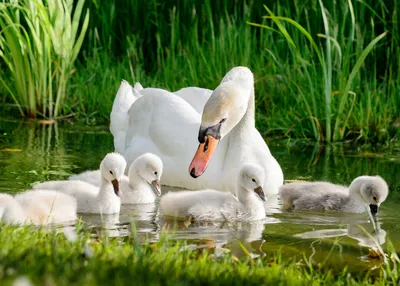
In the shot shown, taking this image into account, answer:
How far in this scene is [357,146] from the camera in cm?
999

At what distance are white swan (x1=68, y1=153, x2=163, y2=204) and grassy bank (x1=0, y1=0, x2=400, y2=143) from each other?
8.96 feet

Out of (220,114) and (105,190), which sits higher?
(220,114)

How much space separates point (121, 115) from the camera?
929 cm

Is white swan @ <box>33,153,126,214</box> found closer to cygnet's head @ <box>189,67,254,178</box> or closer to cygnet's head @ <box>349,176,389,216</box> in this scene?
cygnet's head @ <box>189,67,254,178</box>

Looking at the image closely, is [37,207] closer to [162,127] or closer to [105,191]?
[105,191]

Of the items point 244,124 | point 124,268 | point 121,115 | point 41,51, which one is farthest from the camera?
point 41,51

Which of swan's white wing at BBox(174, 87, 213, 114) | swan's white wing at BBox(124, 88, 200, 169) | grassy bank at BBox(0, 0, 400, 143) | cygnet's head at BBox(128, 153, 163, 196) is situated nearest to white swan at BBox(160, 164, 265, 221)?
cygnet's head at BBox(128, 153, 163, 196)

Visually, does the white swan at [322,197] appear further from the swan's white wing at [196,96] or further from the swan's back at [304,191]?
the swan's white wing at [196,96]

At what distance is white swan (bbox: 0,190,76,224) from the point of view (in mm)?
5512

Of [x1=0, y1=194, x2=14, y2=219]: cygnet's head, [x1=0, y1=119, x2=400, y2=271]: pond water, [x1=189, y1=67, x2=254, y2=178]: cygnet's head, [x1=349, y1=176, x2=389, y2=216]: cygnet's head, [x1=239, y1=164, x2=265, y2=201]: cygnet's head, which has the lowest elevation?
[x1=0, y1=119, x2=400, y2=271]: pond water

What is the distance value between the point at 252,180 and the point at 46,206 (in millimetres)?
1506

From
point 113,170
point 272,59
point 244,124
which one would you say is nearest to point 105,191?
point 113,170

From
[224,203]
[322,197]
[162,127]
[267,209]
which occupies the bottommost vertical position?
[267,209]

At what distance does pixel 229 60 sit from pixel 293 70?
114 cm
